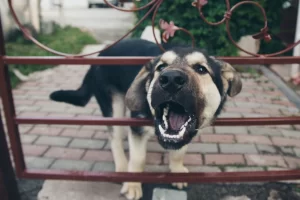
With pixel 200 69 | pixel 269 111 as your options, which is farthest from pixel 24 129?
pixel 269 111

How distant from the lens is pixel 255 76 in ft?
20.1

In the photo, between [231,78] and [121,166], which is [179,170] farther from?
[231,78]

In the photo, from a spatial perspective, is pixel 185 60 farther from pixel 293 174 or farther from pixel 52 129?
pixel 52 129

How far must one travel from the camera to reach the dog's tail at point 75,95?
3043 millimetres

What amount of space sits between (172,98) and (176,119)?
242 mm

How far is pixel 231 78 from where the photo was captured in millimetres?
2441

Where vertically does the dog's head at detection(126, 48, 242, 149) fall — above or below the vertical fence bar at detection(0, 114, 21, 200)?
above

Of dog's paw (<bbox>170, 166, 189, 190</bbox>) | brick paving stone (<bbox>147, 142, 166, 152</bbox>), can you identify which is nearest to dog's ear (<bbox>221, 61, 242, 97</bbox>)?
dog's paw (<bbox>170, 166, 189, 190</bbox>)

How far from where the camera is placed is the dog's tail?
9.98ft

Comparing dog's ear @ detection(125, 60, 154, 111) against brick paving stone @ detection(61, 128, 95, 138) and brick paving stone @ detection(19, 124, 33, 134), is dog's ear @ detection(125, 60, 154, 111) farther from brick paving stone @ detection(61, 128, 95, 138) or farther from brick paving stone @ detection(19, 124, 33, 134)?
brick paving stone @ detection(19, 124, 33, 134)

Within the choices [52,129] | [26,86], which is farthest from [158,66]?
[26,86]

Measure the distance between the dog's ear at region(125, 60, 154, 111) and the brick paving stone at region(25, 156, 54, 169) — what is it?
1331mm

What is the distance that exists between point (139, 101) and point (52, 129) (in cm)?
197

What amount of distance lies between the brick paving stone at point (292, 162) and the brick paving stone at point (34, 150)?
96.4 inches
